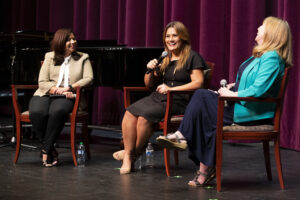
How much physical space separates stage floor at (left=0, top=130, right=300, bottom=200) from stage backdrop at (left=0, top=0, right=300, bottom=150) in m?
0.91

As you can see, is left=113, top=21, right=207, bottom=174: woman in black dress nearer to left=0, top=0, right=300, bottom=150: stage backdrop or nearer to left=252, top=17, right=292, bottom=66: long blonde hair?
left=252, top=17, right=292, bottom=66: long blonde hair

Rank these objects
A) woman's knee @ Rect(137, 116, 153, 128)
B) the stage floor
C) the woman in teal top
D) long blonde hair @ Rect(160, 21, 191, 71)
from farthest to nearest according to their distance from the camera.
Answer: long blonde hair @ Rect(160, 21, 191, 71)
woman's knee @ Rect(137, 116, 153, 128)
the woman in teal top
the stage floor

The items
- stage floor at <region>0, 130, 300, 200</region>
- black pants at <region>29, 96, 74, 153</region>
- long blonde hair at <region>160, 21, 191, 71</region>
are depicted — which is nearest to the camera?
stage floor at <region>0, 130, 300, 200</region>

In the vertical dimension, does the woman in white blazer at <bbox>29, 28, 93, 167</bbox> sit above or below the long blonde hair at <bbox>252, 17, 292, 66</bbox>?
below

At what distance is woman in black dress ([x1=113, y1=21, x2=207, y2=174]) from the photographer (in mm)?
3559

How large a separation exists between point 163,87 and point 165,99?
93 millimetres

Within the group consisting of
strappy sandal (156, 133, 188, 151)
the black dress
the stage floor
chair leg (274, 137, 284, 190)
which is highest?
the black dress

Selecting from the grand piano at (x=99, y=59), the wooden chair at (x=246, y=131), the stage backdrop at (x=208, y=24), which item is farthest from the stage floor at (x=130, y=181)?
the stage backdrop at (x=208, y=24)

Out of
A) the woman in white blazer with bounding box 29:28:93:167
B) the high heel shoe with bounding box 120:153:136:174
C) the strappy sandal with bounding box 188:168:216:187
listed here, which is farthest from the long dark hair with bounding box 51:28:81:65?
the strappy sandal with bounding box 188:168:216:187

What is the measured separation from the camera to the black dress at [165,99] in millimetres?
3549

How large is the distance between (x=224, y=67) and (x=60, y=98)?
203cm

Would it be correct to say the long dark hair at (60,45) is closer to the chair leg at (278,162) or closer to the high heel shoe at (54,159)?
the high heel shoe at (54,159)

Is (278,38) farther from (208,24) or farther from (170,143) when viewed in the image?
(208,24)

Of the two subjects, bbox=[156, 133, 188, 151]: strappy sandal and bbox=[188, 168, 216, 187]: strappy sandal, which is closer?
bbox=[156, 133, 188, 151]: strappy sandal
